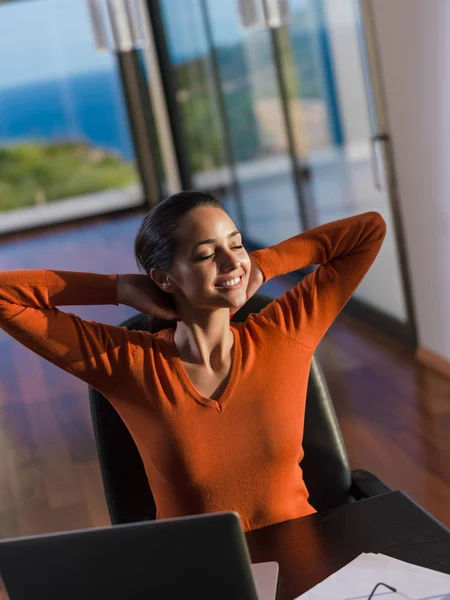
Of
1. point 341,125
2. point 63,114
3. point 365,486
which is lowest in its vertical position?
point 365,486

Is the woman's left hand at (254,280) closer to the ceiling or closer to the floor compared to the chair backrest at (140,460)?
closer to the ceiling

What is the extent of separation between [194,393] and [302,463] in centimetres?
35

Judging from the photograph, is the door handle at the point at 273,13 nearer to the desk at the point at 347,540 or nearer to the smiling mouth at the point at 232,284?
the smiling mouth at the point at 232,284

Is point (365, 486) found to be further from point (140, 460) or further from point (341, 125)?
point (341, 125)

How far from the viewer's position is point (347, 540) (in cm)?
143

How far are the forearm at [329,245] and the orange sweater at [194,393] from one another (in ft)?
0.47

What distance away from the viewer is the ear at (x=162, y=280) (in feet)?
5.52

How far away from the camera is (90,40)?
9.48m

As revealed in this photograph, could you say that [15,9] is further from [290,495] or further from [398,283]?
[290,495]

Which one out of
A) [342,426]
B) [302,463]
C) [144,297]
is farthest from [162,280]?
[342,426]

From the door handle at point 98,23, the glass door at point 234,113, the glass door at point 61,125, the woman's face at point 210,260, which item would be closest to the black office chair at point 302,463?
the woman's face at point 210,260

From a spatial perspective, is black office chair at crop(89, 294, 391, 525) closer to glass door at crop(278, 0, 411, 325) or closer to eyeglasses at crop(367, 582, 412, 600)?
eyeglasses at crop(367, 582, 412, 600)

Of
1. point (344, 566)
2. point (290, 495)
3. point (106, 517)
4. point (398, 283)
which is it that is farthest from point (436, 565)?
point (398, 283)

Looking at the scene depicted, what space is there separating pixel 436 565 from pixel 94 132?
8.98m
